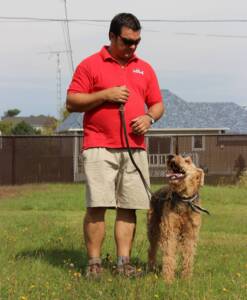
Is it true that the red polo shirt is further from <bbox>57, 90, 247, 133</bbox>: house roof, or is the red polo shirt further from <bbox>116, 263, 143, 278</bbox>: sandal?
<bbox>57, 90, 247, 133</bbox>: house roof

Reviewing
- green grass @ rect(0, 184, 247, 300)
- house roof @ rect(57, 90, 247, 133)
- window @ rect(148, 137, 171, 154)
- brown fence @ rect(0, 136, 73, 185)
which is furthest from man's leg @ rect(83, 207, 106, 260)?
house roof @ rect(57, 90, 247, 133)

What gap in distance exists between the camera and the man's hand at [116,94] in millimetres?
5465

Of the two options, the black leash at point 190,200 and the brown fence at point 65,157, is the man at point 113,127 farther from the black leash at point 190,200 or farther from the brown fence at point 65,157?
the brown fence at point 65,157

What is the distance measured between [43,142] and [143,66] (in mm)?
17730

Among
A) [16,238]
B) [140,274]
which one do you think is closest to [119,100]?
[140,274]

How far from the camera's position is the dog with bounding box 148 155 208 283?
562 cm

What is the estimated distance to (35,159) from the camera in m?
23.0

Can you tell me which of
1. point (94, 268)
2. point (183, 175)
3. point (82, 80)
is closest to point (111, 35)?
point (82, 80)

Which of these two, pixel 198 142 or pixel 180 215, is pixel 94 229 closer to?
pixel 180 215

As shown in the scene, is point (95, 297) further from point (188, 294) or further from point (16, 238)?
point (16, 238)

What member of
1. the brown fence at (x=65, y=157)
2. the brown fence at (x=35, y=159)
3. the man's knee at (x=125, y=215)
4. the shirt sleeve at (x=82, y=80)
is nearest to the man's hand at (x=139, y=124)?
the shirt sleeve at (x=82, y=80)

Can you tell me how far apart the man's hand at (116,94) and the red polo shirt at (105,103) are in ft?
0.40

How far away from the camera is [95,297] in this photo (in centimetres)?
494

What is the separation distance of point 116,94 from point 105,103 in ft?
0.60
